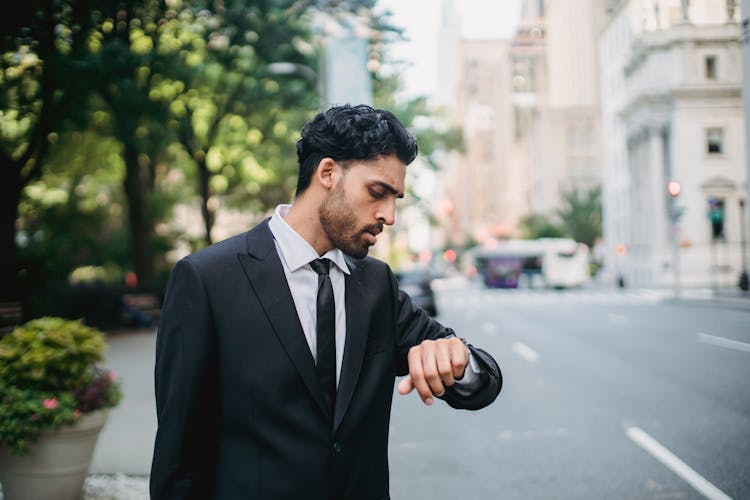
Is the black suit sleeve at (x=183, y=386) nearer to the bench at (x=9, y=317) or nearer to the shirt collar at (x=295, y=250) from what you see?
the shirt collar at (x=295, y=250)

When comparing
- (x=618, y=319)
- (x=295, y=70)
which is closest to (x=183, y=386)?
(x=295, y=70)

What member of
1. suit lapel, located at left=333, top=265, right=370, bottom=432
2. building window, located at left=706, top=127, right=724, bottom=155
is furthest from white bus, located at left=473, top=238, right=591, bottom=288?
suit lapel, located at left=333, top=265, right=370, bottom=432

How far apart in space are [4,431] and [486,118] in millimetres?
177631

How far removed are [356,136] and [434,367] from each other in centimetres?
71

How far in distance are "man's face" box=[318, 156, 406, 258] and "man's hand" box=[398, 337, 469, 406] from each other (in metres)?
0.42

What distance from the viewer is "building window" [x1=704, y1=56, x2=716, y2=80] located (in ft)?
19.0

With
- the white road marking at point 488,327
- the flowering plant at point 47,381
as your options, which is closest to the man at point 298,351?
the flowering plant at point 47,381

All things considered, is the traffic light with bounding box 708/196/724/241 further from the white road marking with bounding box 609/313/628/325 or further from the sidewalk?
A: the sidewalk

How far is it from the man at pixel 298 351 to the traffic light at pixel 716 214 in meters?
8.65

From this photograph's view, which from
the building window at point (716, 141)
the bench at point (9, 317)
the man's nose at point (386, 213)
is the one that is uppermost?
the building window at point (716, 141)

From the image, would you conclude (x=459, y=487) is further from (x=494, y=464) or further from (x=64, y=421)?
(x=64, y=421)

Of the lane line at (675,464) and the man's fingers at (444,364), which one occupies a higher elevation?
the man's fingers at (444,364)

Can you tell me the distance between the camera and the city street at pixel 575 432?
5.79 metres

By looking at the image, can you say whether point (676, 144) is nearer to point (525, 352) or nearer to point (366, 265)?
point (525, 352)
